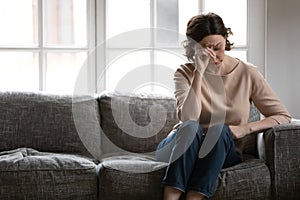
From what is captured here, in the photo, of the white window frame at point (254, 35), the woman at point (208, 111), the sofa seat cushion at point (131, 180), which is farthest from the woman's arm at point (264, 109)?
the white window frame at point (254, 35)

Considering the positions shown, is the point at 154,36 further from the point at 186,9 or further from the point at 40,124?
the point at 40,124

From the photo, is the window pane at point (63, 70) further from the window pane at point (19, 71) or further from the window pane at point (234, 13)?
the window pane at point (234, 13)

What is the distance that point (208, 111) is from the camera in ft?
9.62

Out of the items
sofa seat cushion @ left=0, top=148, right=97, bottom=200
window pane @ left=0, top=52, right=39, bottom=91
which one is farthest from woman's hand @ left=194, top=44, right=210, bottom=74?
window pane @ left=0, top=52, right=39, bottom=91

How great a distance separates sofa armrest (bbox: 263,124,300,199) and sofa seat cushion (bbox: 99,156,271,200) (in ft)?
0.16

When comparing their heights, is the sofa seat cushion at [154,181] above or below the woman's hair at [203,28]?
below

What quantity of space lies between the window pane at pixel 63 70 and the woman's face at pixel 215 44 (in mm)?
1220

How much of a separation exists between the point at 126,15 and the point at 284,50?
104 cm

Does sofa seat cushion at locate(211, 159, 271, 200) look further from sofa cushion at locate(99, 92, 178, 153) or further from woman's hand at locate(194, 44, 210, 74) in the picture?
sofa cushion at locate(99, 92, 178, 153)

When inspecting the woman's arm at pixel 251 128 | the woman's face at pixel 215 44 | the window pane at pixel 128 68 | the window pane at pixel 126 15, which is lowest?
the woman's arm at pixel 251 128

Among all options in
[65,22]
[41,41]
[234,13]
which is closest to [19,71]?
[41,41]

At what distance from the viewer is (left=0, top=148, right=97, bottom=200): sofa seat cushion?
2.70 meters

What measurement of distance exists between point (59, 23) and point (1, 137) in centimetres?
99

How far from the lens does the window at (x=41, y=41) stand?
3.85 meters
